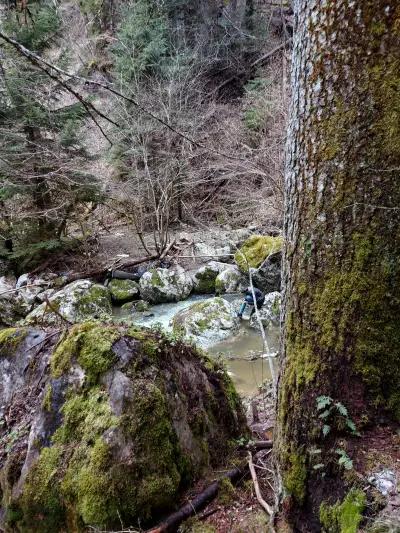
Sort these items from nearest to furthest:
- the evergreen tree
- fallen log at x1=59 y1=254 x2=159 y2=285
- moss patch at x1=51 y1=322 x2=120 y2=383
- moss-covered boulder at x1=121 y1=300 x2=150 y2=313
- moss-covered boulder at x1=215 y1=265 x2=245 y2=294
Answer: moss patch at x1=51 y1=322 x2=120 y2=383
moss-covered boulder at x1=121 y1=300 x2=150 y2=313
the evergreen tree
moss-covered boulder at x1=215 y1=265 x2=245 y2=294
fallen log at x1=59 y1=254 x2=159 y2=285

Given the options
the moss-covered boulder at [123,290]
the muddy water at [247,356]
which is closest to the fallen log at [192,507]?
the muddy water at [247,356]

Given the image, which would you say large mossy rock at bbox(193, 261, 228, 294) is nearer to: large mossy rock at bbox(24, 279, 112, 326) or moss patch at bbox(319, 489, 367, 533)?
large mossy rock at bbox(24, 279, 112, 326)

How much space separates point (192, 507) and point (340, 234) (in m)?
1.57

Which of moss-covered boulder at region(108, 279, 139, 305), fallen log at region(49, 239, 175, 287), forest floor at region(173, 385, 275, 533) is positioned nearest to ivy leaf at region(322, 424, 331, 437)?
forest floor at region(173, 385, 275, 533)

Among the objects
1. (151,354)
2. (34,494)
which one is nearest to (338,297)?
(151,354)

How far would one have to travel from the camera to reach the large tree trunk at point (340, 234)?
1.38 m

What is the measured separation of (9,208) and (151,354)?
30.5 feet

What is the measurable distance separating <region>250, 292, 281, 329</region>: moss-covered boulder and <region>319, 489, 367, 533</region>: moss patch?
5928mm

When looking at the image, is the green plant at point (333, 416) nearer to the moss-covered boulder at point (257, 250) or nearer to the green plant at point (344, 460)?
the green plant at point (344, 460)

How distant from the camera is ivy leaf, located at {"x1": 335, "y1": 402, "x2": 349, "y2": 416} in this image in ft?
4.84

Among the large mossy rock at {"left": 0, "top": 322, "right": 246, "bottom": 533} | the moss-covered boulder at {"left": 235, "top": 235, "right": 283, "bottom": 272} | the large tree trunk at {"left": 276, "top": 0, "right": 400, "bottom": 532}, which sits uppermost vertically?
the large tree trunk at {"left": 276, "top": 0, "right": 400, "bottom": 532}

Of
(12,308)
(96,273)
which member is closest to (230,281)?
(96,273)

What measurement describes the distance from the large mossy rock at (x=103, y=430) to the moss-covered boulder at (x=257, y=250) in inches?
255

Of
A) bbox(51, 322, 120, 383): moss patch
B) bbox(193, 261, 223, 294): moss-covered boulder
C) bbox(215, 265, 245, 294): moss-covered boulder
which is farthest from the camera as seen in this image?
bbox(193, 261, 223, 294): moss-covered boulder
